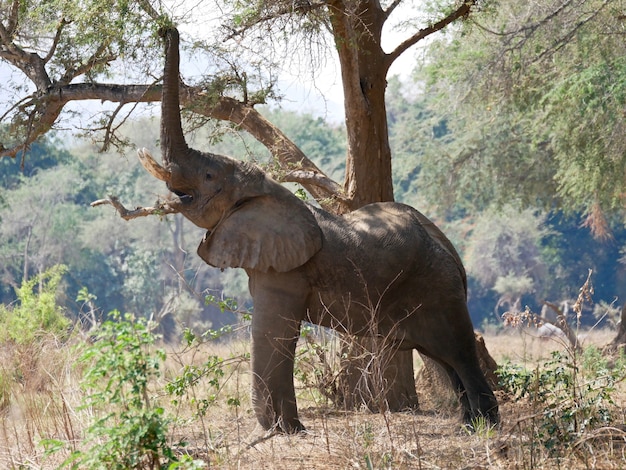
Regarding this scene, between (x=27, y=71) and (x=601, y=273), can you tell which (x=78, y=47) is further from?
(x=601, y=273)

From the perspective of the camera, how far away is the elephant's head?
7254mm

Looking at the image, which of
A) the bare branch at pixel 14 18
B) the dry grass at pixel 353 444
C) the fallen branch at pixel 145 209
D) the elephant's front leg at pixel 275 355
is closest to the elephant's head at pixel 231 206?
the fallen branch at pixel 145 209

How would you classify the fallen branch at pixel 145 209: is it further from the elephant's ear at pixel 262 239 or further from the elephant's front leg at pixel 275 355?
the elephant's front leg at pixel 275 355

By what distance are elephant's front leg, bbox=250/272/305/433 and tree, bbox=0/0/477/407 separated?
1.94 metres

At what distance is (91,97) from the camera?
31.0 ft

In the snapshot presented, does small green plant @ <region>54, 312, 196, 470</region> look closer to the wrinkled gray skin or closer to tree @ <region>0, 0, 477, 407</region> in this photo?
the wrinkled gray skin

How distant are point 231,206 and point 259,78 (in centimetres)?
222

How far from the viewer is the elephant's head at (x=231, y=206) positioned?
286 inches

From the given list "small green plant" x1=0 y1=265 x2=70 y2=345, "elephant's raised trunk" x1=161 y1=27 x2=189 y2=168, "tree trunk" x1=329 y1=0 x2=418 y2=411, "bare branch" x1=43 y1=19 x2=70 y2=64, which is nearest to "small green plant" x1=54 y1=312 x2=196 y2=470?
"elephant's raised trunk" x1=161 y1=27 x2=189 y2=168

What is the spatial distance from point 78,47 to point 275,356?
387cm

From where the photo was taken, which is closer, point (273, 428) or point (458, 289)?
point (273, 428)

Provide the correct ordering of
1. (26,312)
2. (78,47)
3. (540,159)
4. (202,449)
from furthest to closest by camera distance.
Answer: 1. (540,159)
2. (26,312)
3. (78,47)
4. (202,449)

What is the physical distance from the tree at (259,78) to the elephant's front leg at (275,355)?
1937mm

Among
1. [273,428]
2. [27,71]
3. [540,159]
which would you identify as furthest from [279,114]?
[273,428]
